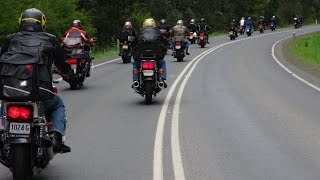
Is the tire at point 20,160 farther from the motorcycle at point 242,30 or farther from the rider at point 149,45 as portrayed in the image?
the motorcycle at point 242,30

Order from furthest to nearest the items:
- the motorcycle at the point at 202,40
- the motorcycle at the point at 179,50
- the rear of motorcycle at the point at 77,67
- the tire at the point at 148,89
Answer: the motorcycle at the point at 202,40 < the motorcycle at the point at 179,50 < the rear of motorcycle at the point at 77,67 < the tire at the point at 148,89

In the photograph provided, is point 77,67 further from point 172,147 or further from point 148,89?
point 172,147

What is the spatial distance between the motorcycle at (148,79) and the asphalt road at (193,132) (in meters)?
0.34

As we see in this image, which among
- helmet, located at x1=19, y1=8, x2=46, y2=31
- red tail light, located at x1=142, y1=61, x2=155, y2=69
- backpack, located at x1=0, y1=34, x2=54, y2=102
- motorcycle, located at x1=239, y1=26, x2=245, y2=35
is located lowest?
motorcycle, located at x1=239, y1=26, x2=245, y2=35

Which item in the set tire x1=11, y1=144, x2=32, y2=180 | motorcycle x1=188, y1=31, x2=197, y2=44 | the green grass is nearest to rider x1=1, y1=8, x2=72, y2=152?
tire x1=11, y1=144, x2=32, y2=180

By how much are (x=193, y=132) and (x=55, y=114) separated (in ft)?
13.0

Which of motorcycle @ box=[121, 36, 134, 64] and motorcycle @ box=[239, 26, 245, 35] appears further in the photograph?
motorcycle @ box=[239, 26, 245, 35]

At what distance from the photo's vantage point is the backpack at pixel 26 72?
689 centimetres

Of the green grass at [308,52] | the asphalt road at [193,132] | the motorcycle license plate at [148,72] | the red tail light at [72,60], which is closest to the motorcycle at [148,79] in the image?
the motorcycle license plate at [148,72]

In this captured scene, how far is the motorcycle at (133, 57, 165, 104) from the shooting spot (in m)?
14.8

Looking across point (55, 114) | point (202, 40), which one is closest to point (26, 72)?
point (55, 114)

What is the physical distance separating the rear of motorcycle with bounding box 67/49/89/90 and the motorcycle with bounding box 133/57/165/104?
3.23 metres

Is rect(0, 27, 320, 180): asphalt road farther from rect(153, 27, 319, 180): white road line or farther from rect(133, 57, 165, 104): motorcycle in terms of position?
rect(133, 57, 165, 104): motorcycle

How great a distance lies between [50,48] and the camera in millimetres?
7223
